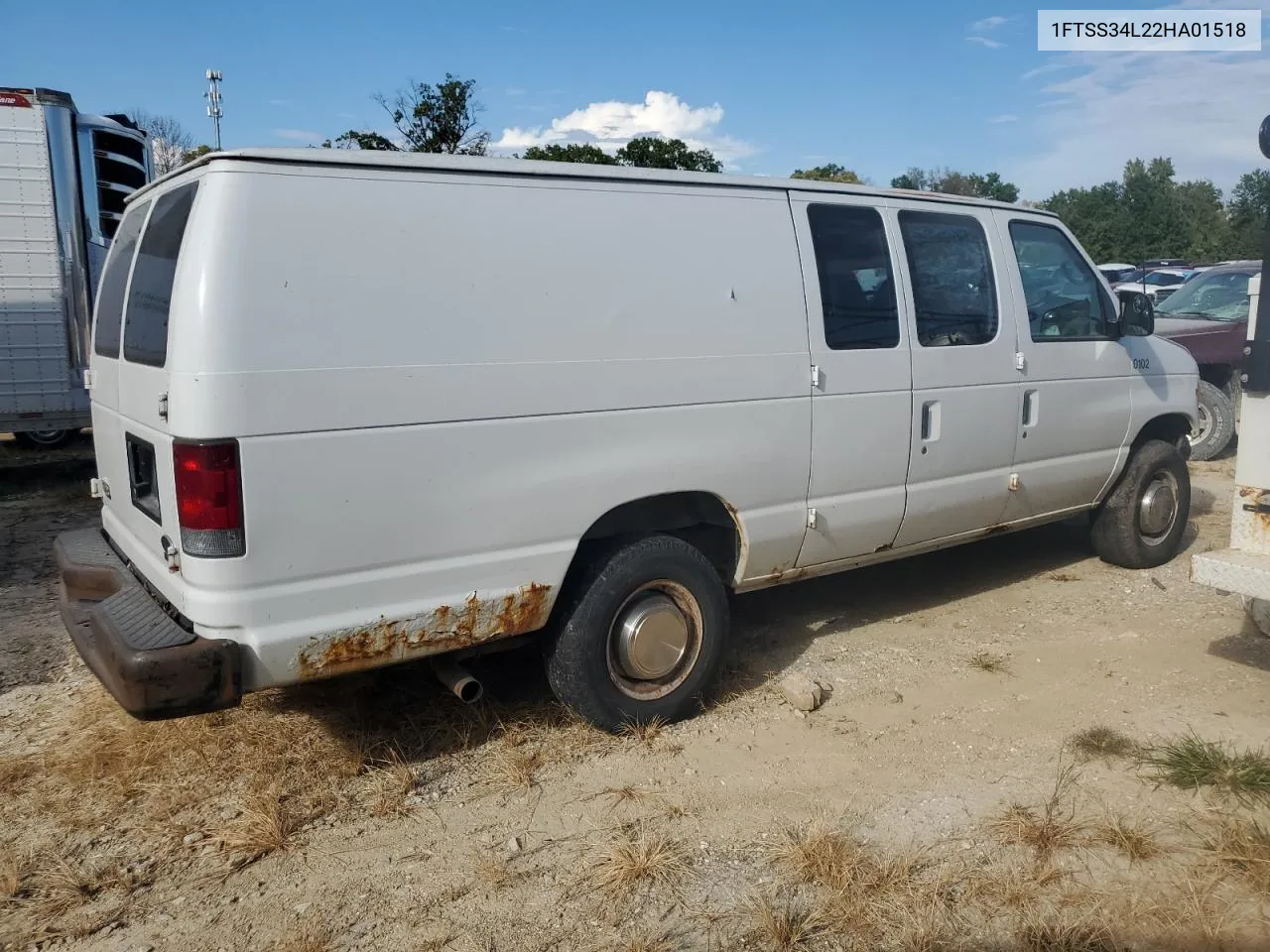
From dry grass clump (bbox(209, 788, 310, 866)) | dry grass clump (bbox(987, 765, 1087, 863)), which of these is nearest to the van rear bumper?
dry grass clump (bbox(209, 788, 310, 866))

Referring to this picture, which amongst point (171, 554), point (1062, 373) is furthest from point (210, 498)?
point (1062, 373)

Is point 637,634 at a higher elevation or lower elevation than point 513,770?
higher

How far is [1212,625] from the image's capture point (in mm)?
5375

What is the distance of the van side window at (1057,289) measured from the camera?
5.42 metres

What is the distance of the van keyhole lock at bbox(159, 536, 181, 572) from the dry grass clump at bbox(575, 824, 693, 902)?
5.36 ft

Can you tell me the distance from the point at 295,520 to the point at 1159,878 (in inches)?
114

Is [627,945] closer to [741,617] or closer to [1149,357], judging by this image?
[741,617]

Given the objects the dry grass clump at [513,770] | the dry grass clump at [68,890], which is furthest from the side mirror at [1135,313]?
the dry grass clump at [68,890]

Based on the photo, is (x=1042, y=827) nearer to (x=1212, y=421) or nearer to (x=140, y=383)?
(x=140, y=383)

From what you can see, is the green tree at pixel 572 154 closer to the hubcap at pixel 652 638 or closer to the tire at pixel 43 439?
the tire at pixel 43 439

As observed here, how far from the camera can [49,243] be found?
8.81 m

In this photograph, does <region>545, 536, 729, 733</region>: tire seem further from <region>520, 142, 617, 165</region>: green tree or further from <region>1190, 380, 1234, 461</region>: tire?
<region>520, 142, 617, 165</region>: green tree

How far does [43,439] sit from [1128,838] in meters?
11.8

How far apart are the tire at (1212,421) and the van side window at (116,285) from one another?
388 inches
